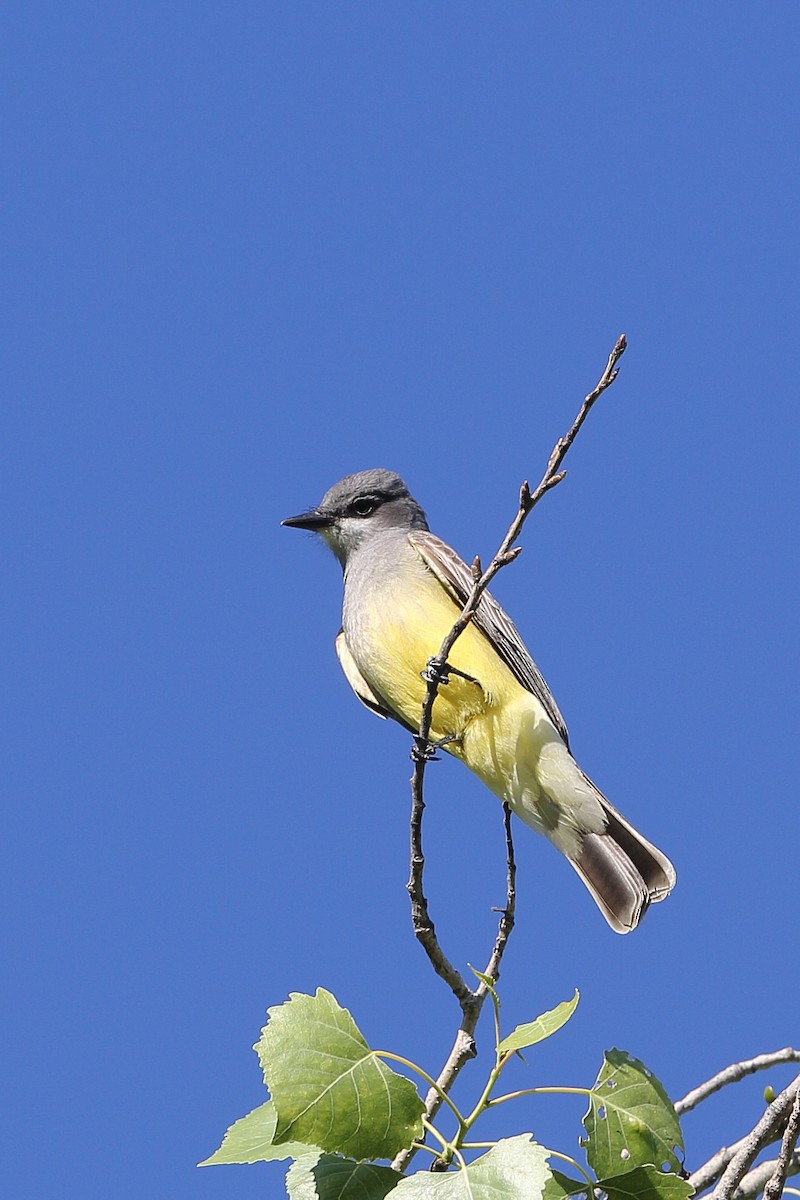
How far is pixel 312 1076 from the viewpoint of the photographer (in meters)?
3.25

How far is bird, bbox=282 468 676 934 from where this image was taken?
6.12m

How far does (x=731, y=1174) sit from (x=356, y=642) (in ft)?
12.6

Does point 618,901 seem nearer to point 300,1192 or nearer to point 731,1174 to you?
point 731,1174

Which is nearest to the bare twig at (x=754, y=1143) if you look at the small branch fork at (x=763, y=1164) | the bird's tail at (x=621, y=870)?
the small branch fork at (x=763, y=1164)

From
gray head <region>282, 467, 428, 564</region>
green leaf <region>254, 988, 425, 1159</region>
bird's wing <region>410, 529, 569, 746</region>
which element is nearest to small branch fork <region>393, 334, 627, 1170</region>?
green leaf <region>254, 988, 425, 1159</region>

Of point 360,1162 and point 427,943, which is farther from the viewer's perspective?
point 427,943

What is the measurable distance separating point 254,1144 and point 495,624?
137 inches

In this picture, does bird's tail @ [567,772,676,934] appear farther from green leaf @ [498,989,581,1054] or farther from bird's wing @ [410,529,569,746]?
green leaf @ [498,989,581,1054]

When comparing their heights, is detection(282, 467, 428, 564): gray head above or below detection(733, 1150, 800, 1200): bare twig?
above

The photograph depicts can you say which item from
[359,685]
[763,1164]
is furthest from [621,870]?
[763,1164]

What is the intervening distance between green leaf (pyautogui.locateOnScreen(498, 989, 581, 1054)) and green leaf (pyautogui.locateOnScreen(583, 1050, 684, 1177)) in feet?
0.81

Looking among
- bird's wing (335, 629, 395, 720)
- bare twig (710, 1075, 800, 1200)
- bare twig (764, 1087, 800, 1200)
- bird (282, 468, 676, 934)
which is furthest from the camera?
bird's wing (335, 629, 395, 720)

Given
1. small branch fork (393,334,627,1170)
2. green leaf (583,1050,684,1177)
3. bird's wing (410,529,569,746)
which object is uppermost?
bird's wing (410,529,569,746)

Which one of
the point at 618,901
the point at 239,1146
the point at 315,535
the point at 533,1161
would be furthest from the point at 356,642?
the point at 533,1161
